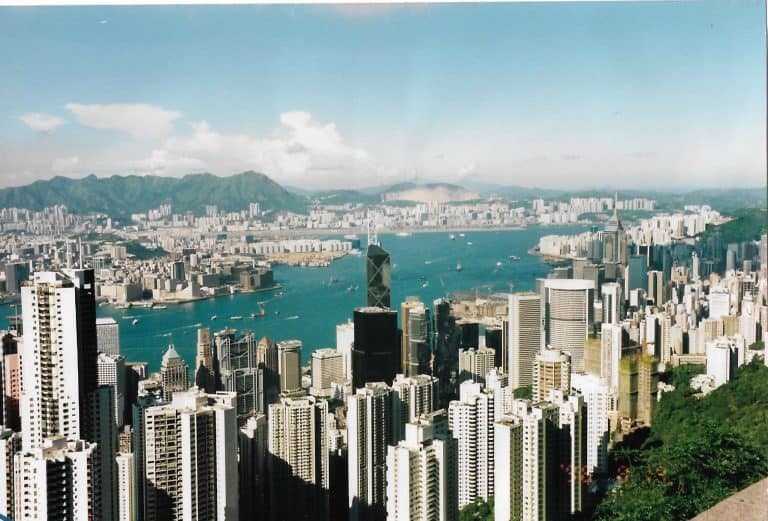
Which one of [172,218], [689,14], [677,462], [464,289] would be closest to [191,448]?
[172,218]

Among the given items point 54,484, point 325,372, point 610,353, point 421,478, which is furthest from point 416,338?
point 54,484

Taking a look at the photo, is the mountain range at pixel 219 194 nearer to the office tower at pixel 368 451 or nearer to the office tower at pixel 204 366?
the office tower at pixel 204 366

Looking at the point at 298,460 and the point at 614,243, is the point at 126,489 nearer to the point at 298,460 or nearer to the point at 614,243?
the point at 298,460

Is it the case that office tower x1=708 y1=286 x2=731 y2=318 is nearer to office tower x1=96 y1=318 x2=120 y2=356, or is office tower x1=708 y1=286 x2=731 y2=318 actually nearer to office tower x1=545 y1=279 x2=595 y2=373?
office tower x1=545 y1=279 x2=595 y2=373

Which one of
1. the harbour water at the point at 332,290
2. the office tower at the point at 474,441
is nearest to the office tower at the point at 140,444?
the harbour water at the point at 332,290

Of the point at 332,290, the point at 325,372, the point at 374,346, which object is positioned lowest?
the point at 325,372

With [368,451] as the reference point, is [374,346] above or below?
above
